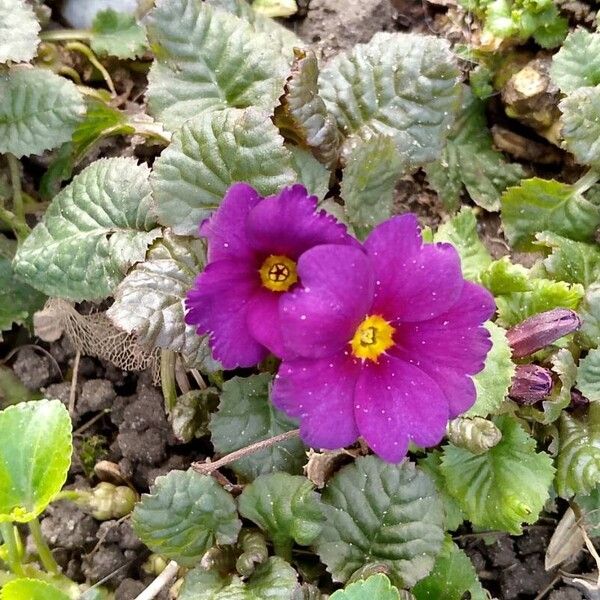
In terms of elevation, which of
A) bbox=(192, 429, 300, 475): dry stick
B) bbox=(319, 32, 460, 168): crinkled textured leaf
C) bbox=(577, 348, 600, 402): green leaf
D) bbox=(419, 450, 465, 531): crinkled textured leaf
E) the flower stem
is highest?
bbox=(319, 32, 460, 168): crinkled textured leaf

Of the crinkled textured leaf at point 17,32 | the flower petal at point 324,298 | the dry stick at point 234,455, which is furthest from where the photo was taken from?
the crinkled textured leaf at point 17,32

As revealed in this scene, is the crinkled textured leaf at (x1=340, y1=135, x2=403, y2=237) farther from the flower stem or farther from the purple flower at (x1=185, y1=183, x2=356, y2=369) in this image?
the flower stem

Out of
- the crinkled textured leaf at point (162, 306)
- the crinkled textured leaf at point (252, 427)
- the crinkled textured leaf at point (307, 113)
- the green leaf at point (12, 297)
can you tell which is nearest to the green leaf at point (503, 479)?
the crinkled textured leaf at point (252, 427)

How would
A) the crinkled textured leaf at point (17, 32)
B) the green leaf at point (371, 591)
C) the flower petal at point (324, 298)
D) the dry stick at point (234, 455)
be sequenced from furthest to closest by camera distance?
the crinkled textured leaf at point (17, 32) < the dry stick at point (234, 455) < the green leaf at point (371, 591) < the flower petal at point (324, 298)

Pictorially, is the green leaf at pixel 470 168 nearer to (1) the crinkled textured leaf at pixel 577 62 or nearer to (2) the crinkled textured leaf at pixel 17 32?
(1) the crinkled textured leaf at pixel 577 62

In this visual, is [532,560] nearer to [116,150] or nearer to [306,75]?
[306,75]

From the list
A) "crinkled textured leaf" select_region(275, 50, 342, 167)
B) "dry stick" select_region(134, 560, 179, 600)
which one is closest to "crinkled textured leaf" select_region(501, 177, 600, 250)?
"crinkled textured leaf" select_region(275, 50, 342, 167)
